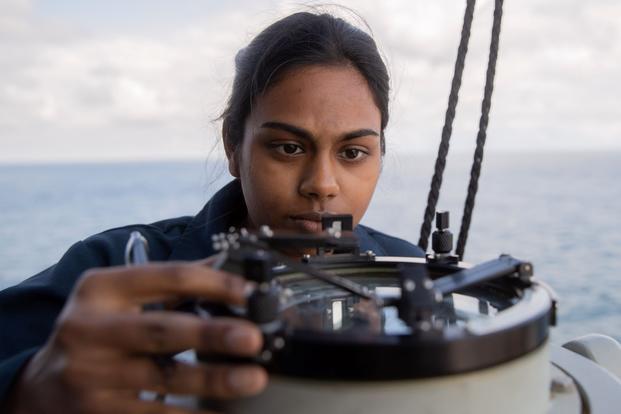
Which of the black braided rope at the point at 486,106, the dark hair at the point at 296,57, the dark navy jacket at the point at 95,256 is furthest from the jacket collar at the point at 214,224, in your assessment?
the black braided rope at the point at 486,106

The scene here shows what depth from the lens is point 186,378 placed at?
0.36 m

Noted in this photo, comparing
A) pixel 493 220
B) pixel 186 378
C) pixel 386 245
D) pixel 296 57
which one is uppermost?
pixel 296 57

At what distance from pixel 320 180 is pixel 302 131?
0.27 feet

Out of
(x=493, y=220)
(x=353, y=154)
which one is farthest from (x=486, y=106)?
(x=493, y=220)

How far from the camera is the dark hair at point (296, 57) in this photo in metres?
1.04

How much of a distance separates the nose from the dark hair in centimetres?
18

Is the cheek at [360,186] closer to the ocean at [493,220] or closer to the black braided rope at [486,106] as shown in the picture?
the black braided rope at [486,106]

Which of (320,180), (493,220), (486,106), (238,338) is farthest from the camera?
(493,220)

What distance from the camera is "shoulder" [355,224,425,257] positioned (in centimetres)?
127

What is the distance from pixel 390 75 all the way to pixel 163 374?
100 centimetres

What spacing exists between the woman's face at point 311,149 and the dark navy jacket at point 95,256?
11 centimetres

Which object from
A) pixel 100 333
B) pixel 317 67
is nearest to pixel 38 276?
pixel 317 67

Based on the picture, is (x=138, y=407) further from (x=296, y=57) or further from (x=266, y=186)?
(x=296, y=57)

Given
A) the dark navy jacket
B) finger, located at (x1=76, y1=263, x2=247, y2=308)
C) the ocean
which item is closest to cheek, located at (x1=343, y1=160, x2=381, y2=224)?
the dark navy jacket
